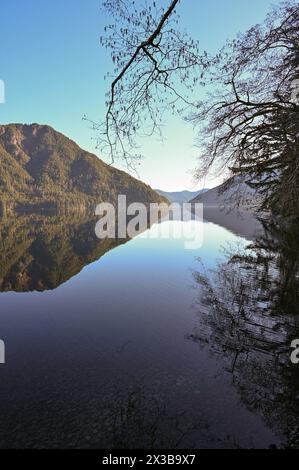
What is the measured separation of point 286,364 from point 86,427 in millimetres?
4330

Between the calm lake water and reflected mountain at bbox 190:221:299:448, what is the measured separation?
0.10ft

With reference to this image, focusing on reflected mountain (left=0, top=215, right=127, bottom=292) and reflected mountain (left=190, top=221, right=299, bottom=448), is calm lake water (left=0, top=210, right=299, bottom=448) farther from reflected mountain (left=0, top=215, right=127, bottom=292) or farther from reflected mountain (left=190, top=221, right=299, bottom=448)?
reflected mountain (left=0, top=215, right=127, bottom=292)

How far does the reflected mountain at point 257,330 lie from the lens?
529 centimetres

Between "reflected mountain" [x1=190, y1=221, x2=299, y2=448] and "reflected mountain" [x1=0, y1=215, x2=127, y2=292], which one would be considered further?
"reflected mountain" [x1=0, y1=215, x2=127, y2=292]

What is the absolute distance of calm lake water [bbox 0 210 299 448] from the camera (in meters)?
4.74

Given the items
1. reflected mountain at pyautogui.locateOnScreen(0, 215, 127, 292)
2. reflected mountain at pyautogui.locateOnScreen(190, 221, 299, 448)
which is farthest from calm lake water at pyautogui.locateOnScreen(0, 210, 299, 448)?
reflected mountain at pyautogui.locateOnScreen(0, 215, 127, 292)

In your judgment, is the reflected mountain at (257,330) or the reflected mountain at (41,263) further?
the reflected mountain at (41,263)

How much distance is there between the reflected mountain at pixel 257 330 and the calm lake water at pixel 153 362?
3cm

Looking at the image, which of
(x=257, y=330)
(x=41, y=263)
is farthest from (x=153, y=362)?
(x=41, y=263)

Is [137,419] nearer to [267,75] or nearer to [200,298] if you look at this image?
[200,298]

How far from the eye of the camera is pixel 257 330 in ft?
26.7

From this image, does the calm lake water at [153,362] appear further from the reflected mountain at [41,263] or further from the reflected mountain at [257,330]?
the reflected mountain at [41,263]

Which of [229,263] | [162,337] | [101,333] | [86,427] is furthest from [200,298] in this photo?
[86,427]

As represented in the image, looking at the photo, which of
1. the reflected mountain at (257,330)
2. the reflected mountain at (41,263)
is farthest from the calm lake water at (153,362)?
the reflected mountain at (41,263)
